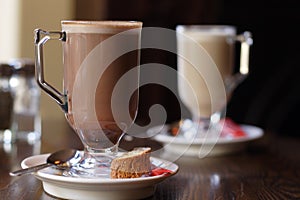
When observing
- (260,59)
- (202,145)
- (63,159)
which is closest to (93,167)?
(63,159)

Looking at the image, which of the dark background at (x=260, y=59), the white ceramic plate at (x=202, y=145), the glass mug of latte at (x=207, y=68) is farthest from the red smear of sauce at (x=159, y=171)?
the dark background at (x=260, y=59)

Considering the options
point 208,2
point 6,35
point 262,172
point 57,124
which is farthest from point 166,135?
point 208,2

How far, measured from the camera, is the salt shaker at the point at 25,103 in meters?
1.46

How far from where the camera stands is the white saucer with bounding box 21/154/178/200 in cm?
82

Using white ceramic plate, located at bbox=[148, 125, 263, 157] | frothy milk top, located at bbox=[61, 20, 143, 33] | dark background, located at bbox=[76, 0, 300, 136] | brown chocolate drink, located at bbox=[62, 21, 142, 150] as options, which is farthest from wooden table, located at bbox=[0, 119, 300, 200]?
dark background, located at bbox=[76, 0, 300, 136]

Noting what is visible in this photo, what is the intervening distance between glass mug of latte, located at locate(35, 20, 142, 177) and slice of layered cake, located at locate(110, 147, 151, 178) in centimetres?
4

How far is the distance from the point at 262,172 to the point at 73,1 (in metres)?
1.64

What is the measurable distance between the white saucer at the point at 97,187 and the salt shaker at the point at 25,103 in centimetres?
58

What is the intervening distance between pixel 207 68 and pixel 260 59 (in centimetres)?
169

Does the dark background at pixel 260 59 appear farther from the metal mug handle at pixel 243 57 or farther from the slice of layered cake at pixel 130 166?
the slice of layered cake at pixel 130 166

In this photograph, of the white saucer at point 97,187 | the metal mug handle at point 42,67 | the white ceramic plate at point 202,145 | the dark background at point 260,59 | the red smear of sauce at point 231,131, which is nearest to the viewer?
the white saucer at point 97,187

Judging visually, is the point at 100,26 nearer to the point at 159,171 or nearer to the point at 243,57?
the point at 159,171

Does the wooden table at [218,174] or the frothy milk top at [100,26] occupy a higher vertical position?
the frothy milk top at [100,26]

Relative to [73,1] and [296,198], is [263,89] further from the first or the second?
[296,198]
